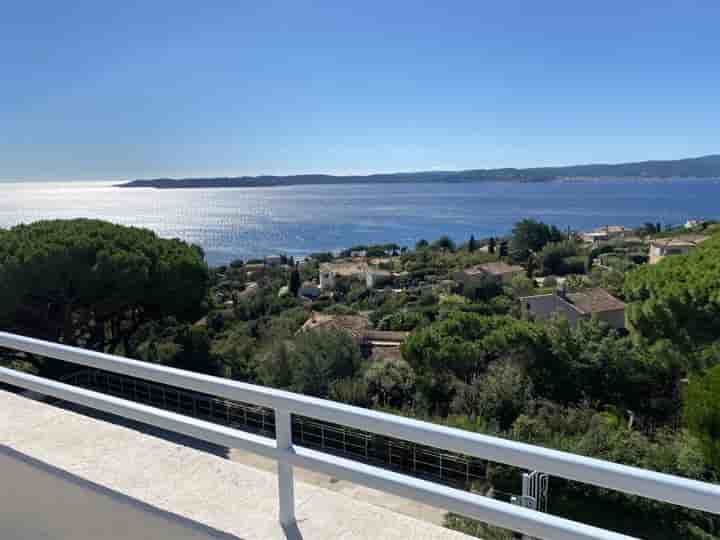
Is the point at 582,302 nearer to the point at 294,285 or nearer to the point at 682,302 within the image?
the point at 682,302

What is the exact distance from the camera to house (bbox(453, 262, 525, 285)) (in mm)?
30547

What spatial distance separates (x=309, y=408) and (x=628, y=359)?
37.4 feet

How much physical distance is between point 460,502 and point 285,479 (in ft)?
1.68

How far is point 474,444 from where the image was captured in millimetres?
1020

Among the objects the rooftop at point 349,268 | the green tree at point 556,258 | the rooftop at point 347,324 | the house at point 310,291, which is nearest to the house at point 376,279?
the rooftop at point 349,268

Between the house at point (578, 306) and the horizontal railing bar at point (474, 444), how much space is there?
2014cm

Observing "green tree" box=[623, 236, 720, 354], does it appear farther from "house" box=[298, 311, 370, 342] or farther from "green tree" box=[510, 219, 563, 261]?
"green tree" box=[510, 219, 563, 261]

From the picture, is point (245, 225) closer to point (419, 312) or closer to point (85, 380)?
point (419, 312)

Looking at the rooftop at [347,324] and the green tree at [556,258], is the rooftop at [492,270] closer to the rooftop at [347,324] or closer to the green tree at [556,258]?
the green tree at [556,258]

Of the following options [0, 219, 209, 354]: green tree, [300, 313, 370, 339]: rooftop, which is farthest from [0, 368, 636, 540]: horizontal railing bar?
[300, 313, 370, 339]: rooftop

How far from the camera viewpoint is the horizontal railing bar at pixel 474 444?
84 cm

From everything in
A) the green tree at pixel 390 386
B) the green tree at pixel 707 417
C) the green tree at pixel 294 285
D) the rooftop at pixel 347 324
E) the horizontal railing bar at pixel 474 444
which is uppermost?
the horizontal railing bar at pixel 474 444

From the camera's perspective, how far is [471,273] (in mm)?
31781

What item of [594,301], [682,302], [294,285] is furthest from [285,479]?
[294,285]
